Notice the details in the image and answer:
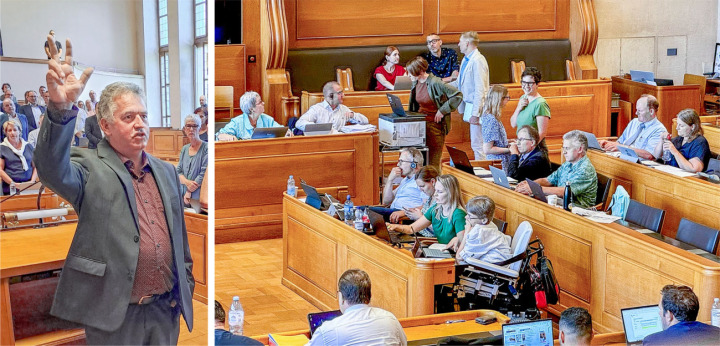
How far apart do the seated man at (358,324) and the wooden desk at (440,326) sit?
33cm

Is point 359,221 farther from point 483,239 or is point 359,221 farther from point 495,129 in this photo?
point 495,129

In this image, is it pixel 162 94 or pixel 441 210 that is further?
pixel 441 210

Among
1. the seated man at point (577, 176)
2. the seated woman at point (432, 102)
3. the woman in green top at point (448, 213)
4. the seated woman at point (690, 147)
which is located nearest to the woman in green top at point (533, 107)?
the seated woman at point (432, 102)

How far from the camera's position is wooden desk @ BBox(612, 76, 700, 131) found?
10984mm

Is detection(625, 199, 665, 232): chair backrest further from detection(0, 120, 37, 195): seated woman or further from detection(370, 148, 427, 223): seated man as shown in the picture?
detection(0, 120, 37, 195): seated woman

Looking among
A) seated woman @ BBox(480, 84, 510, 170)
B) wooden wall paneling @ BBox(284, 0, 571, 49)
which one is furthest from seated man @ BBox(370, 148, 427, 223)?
wooden wall paneling @ BBox(284, 0, 571, 49)

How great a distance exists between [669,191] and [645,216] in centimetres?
94

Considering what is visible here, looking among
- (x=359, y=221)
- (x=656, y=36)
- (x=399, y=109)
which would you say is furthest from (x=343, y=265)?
(x=656, y=36)

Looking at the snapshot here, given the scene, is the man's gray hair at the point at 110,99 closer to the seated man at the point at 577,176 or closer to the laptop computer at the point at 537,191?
the laptop computer at the point at 537,191

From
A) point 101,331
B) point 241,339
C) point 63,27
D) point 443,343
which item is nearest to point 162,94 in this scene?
point 63,27

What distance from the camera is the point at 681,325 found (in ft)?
13.7

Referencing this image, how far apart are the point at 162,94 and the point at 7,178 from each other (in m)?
0.42

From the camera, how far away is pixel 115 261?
224 centimetres

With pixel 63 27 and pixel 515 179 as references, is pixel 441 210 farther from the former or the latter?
pixel 63 27
